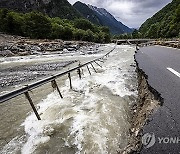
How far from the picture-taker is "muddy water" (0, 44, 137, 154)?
4.41 m

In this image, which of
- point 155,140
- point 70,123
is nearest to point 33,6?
point 70,123

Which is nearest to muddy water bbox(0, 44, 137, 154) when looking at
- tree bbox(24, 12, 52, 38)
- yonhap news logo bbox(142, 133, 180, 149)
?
yonhap news logo bbox(142, 133, 180, 149)

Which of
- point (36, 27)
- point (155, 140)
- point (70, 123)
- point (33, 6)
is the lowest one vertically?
point (33, 6)

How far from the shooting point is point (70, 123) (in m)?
5.51

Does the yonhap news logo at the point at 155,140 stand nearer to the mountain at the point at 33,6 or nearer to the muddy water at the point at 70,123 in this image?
the muddy water at the point at 70,123

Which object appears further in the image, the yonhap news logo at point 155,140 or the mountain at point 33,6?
the mountain at point 33,6

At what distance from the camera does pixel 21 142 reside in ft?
15.5

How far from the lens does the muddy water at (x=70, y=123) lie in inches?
174

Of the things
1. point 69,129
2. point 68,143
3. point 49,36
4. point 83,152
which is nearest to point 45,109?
point 69,129

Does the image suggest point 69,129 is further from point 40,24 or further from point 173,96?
point 40,24

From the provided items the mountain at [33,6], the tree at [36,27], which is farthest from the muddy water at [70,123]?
the mountain at [33,6]

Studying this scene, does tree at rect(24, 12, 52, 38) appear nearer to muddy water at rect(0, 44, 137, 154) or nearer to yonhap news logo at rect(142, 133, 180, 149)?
muddy water at rect(0, 44, 137, 154)

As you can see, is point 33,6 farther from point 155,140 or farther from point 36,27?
point 155,140

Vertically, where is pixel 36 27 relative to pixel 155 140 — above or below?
below
